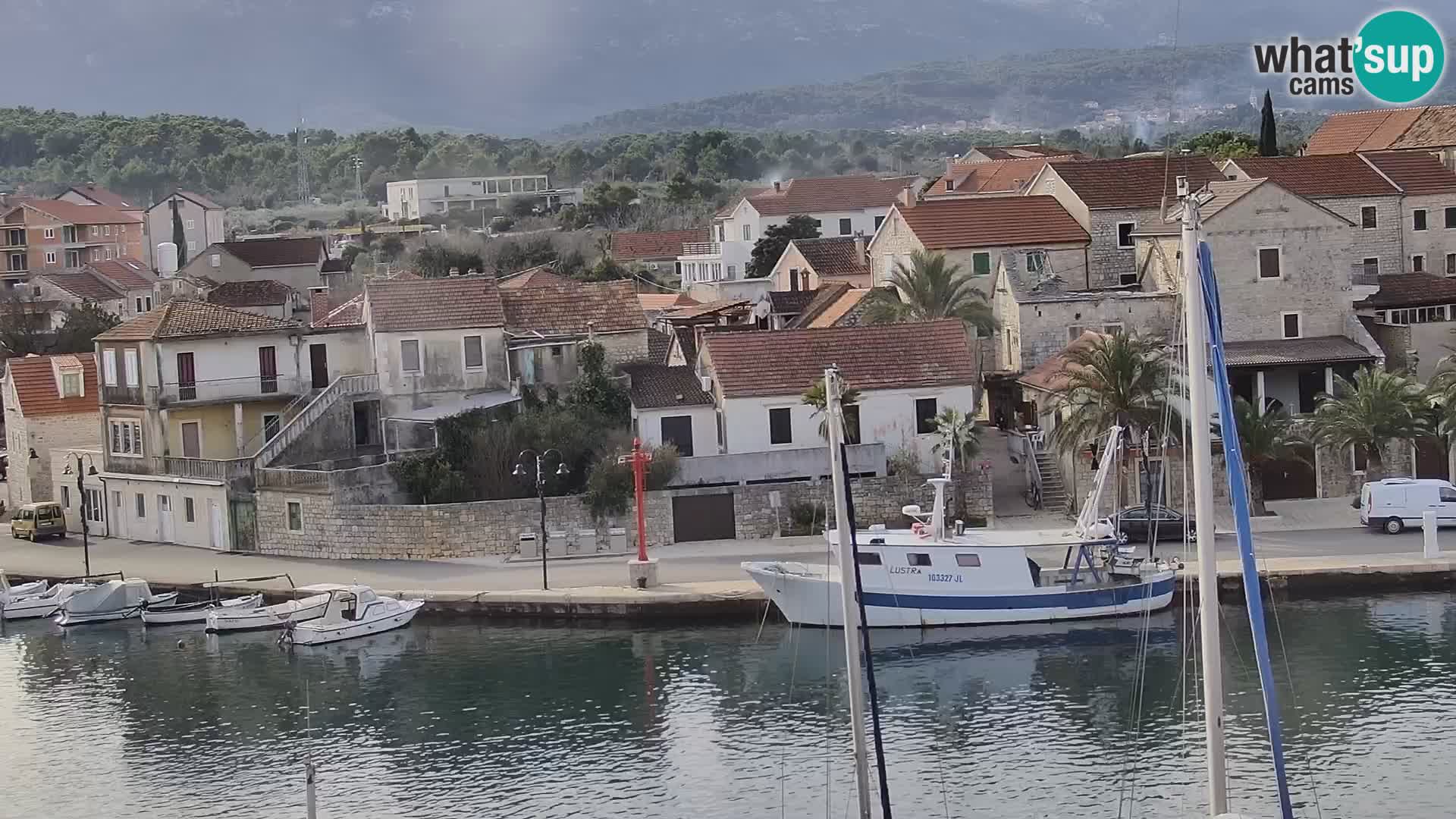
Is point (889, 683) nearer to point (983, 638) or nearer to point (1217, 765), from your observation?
point (983, 638)

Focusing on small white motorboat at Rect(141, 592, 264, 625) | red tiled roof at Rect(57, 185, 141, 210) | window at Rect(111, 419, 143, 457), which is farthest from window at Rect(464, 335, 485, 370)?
red tiled roof at Rect(57, 185, 141, 210)

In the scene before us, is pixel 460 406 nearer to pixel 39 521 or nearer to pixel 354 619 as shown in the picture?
pixel 354 619

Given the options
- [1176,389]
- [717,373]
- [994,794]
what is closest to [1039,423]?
[1176,389]

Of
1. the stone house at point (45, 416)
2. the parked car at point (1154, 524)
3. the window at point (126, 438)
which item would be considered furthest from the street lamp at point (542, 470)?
the stone house at point (45, 416)

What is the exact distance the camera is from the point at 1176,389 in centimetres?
5109

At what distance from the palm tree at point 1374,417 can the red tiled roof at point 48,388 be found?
36.4 metres

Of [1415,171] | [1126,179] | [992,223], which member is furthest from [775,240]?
[1415,171]

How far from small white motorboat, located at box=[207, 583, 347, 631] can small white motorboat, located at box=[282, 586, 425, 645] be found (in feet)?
0.66

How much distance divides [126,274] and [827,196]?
38.4 meters

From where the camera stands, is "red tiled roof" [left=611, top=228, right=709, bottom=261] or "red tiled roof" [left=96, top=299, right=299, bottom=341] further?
"red tiled roof" [left=611, top=228, right=709, bottom=261]

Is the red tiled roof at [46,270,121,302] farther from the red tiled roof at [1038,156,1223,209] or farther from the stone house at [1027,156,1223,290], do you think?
the stone house at [1027,156,1223,290]

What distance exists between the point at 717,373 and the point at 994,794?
74.1 ft

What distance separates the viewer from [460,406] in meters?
56.4

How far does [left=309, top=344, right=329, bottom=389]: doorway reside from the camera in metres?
58.2
